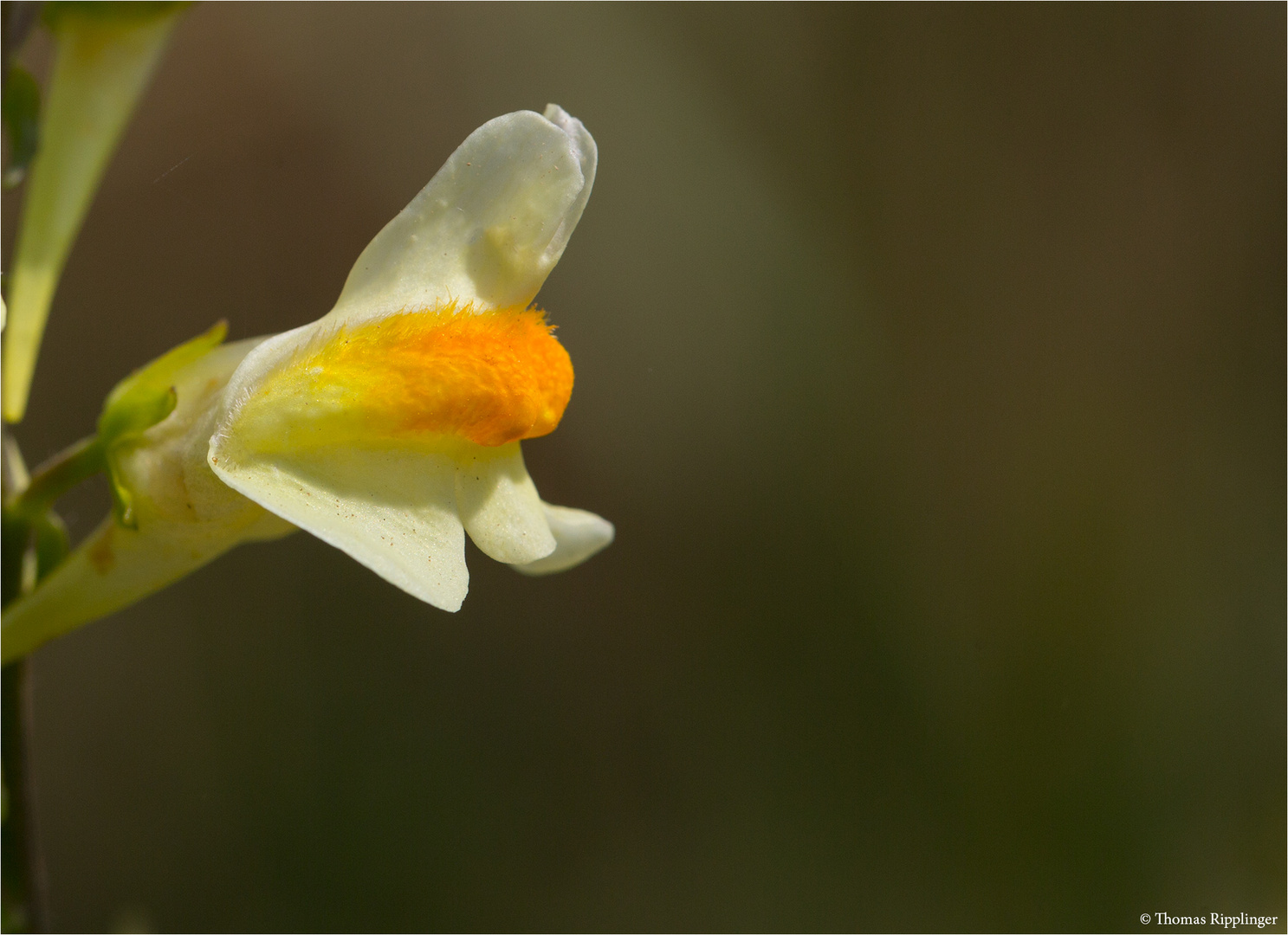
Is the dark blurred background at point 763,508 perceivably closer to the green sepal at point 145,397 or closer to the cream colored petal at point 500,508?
the green sepal at point 145,397

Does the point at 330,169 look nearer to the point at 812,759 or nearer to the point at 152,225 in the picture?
the point at 152,225

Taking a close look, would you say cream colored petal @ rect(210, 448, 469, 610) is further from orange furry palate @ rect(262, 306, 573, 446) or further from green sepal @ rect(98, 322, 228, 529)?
green sepal @ rect(98, 322, 228, 529)

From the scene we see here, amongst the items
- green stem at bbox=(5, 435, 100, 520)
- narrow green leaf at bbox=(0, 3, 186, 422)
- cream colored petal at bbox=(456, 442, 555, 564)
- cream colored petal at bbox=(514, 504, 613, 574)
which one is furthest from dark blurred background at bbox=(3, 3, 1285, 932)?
cream colored petal at bbox=(456, 442, 555, 564)

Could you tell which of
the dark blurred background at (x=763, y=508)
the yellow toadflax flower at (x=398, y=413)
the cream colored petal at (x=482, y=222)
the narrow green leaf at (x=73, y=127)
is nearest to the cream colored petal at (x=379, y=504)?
the yellow toadflax flower at (x=398, y=413)

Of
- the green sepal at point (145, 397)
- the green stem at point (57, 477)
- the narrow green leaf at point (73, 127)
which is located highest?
the narrow green leaf at point (73, 127)

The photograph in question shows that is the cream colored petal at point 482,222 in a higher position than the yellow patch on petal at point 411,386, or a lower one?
higher

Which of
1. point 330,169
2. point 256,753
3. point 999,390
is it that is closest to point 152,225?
point 330,169

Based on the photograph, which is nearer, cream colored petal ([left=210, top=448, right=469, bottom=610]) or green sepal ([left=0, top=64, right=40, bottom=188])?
cream colored petal ([left=210, top=448, right=469, bottom=610])
